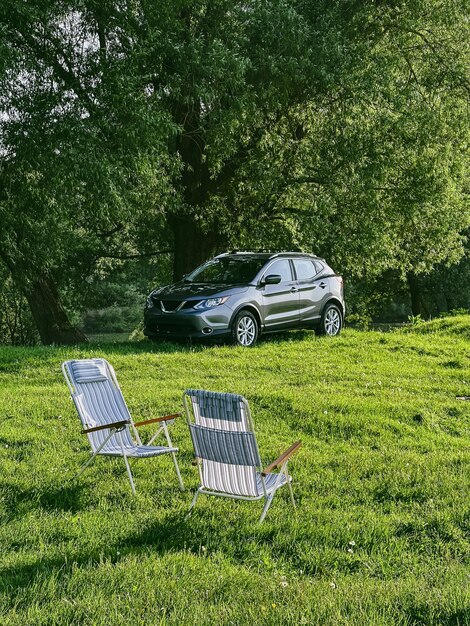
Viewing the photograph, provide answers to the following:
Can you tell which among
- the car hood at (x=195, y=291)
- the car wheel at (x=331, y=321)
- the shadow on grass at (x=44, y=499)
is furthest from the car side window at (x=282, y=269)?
the shadow on grass at (x=44, y=499)

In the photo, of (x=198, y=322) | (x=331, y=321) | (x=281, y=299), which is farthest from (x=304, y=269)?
(x=198, y=322)

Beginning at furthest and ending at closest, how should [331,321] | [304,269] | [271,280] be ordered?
[331,321]
[304,269]
[271,280]

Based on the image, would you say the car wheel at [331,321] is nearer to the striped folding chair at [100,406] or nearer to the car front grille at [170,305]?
the car front grille at [170,305]

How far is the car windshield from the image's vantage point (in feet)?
50.8

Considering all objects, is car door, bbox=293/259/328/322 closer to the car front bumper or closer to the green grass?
the car front bumper

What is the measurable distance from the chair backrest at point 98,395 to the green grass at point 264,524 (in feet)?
1.15

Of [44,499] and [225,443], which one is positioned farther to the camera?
[44,499]

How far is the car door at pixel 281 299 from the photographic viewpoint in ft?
50.5

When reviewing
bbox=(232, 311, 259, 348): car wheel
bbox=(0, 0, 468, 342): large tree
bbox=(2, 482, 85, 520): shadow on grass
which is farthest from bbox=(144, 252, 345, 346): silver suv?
bbox=(2, 482, 85, 520): shadow on grass

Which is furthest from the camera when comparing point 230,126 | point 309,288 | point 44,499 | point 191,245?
point 191,245

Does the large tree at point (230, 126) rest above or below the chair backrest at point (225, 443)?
above

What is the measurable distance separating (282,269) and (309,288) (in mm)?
806

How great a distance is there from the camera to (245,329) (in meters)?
15.0

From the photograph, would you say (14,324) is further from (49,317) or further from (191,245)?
(49,317)
